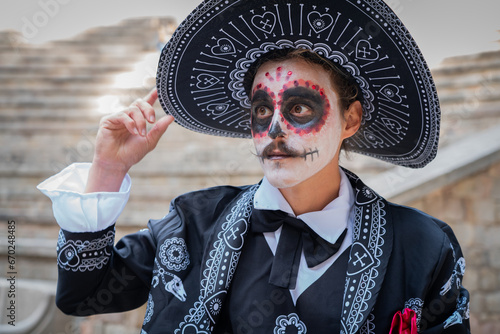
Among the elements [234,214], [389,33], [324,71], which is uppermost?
[389,33]

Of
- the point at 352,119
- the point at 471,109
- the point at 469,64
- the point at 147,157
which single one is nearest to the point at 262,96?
the point at 352,119

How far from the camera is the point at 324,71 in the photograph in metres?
1.51

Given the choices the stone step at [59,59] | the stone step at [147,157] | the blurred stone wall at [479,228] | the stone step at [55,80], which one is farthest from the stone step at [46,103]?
the blurred stone wall at [479,228]

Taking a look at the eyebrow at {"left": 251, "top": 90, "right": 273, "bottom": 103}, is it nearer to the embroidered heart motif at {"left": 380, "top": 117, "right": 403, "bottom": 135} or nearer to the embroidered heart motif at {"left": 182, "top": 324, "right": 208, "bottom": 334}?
the embroidered heart motif at {"left": 380, "top": 117, "right": 403, "bottom": 135}

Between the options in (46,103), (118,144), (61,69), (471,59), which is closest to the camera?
(118,144)

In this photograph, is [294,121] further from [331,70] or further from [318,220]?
[318,220]

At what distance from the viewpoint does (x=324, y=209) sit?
155 centimetres

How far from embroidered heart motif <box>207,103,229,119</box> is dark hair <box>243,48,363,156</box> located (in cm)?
19

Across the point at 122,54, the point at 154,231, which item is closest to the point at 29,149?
the point at 122,54

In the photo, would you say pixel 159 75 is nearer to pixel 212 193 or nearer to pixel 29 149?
pixel 212 193

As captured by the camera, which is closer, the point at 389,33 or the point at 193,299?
the point at 389,33

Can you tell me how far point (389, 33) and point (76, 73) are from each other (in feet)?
16.6

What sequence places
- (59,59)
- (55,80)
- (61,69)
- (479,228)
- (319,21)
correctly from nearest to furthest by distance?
(319,21) < (479,228) < (55,80) < (61,69) < (59,59)

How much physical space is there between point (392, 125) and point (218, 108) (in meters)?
0.59
